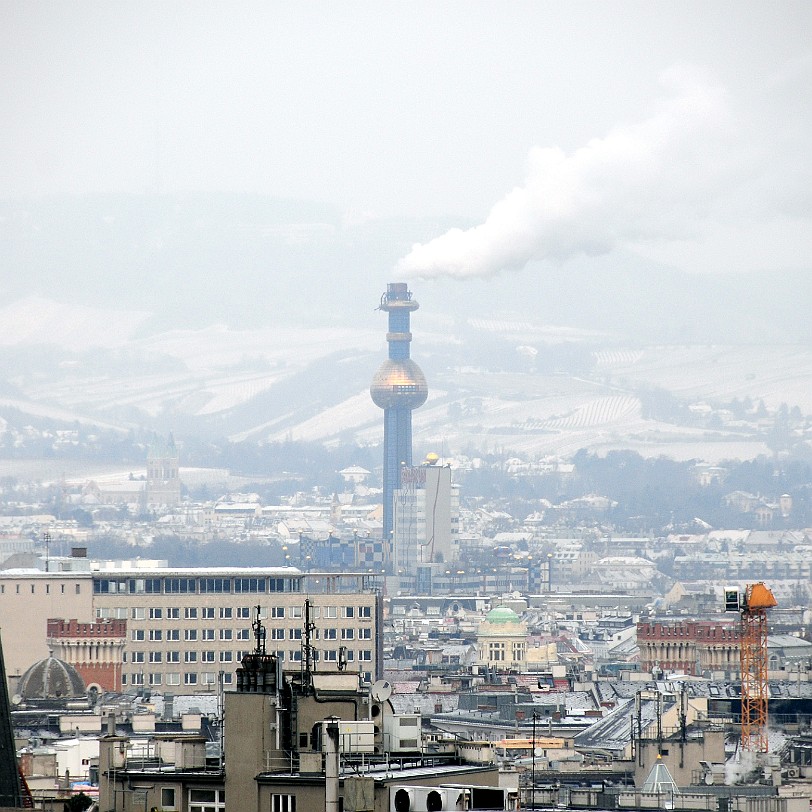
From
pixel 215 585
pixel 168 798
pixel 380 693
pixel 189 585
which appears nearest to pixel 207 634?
pixel 215 585

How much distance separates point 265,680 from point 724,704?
55.3 m

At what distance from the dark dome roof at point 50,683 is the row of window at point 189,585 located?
21.7 meters

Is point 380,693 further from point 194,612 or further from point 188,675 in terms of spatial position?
point 194,612

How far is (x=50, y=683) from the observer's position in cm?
8475

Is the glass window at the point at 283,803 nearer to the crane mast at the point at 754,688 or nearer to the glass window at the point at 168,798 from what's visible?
the glass window at the point at 168,798

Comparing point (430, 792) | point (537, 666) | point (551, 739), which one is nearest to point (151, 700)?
point (551, 739)

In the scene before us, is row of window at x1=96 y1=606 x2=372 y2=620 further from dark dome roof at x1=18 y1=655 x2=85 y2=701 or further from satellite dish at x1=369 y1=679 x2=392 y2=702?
satellite dish at x1=369 y1=679 x2=392 y2=702

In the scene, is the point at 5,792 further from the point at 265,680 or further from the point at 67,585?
the point at 67,585

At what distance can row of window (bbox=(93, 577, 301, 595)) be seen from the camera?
109125 mm

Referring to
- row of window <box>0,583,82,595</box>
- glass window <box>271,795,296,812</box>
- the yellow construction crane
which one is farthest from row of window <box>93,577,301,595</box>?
glass window <box>271,795,296,812</box>

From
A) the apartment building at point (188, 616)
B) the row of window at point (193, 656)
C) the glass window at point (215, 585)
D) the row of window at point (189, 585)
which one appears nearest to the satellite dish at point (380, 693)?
the apartment building at point (188, 616)

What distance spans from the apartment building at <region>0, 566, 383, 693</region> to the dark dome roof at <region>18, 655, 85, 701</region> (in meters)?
17.1

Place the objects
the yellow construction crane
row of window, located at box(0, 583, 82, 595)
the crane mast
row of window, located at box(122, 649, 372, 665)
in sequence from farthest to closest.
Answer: row of window, located at box(0, 583, 82, 595)
row of window, located at box(122, 649, 372, 665)
the yellow construction crane
the crane mast

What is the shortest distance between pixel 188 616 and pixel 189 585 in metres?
1.44
